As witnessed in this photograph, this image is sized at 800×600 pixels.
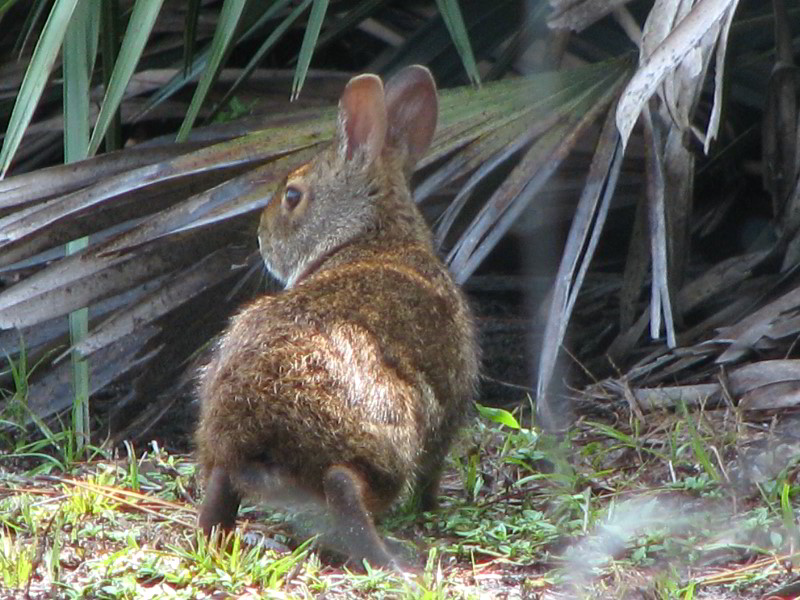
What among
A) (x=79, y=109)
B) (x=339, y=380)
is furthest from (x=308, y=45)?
(x=339, y=380)

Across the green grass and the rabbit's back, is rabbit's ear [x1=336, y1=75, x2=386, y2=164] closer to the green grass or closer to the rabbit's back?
the rabbit's back

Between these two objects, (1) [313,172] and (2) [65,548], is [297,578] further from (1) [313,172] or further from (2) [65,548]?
(1) [313,172]

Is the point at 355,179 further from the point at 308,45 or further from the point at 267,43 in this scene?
the point at 267,43

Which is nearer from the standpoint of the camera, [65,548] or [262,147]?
[65,548]

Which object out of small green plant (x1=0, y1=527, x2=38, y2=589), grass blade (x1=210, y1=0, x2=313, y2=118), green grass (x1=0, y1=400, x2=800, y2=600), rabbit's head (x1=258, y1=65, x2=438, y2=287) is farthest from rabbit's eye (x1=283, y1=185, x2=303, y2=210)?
small green plant (x1=0, y1=527, x2=38, y2=589)

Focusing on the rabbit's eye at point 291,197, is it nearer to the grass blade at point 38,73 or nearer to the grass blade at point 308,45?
the grass blade at point 308,45

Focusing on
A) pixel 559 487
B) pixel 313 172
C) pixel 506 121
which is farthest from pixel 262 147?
pixel 559 487

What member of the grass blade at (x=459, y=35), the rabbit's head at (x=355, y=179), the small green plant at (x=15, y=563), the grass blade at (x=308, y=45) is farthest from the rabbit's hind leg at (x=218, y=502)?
the grass blade at (x=459, y=35)
